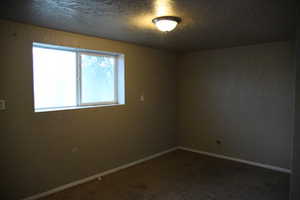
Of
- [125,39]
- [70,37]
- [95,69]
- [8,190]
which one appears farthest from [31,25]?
[8,190]

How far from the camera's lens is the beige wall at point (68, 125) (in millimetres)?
2611

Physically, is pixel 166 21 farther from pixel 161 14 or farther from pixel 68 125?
pixel 68 125

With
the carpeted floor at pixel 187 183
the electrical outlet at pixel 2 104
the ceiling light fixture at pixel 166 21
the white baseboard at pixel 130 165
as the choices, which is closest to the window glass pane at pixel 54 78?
the electrical outlet at pixel 2 104

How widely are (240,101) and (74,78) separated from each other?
314 centimetres

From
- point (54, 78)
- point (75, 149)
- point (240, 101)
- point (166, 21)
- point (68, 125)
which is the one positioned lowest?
point (75, 149)

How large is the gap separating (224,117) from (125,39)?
2559 mm

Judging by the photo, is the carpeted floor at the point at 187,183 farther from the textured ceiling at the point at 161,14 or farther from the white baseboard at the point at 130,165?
the textured ceiling at the point at 161,14

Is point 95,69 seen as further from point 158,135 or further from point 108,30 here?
point 158,135

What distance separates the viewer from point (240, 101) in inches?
167

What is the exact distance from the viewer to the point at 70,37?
312 centimetres

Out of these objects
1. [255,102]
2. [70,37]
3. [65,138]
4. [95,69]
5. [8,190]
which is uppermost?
[70,37]

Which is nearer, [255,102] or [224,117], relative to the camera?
[255,102]

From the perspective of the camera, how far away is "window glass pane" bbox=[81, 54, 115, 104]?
3489 millimetres

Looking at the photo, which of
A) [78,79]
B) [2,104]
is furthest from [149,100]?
[2,104]
